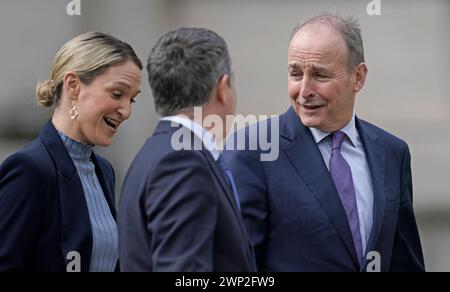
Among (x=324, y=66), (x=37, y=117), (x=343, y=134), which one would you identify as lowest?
(x=37, y=117)

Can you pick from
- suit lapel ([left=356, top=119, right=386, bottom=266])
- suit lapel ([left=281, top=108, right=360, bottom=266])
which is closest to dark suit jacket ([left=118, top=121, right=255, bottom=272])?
suit lapel ([left=281, top=108, right=360, bottom=266])

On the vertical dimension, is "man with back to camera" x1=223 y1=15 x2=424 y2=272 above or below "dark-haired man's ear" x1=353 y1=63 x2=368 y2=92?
below

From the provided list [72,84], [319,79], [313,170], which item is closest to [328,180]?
[313,170]

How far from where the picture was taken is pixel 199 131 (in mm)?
2541

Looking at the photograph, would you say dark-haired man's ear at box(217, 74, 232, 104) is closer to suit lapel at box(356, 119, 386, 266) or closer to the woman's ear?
the woman's ear

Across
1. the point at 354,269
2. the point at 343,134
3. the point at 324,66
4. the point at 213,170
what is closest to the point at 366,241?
the point at 354,269

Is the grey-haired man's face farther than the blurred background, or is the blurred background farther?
the blurred background

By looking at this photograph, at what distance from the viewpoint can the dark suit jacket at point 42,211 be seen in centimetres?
290

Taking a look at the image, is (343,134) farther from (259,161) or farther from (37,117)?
(37,117)

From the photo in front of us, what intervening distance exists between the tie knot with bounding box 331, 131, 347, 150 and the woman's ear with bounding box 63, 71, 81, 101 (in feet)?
2.75

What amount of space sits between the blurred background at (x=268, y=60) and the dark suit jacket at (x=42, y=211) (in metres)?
2.63

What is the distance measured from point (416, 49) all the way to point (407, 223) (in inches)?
116

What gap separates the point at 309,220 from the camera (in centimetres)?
312

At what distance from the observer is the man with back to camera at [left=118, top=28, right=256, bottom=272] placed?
2391mm
